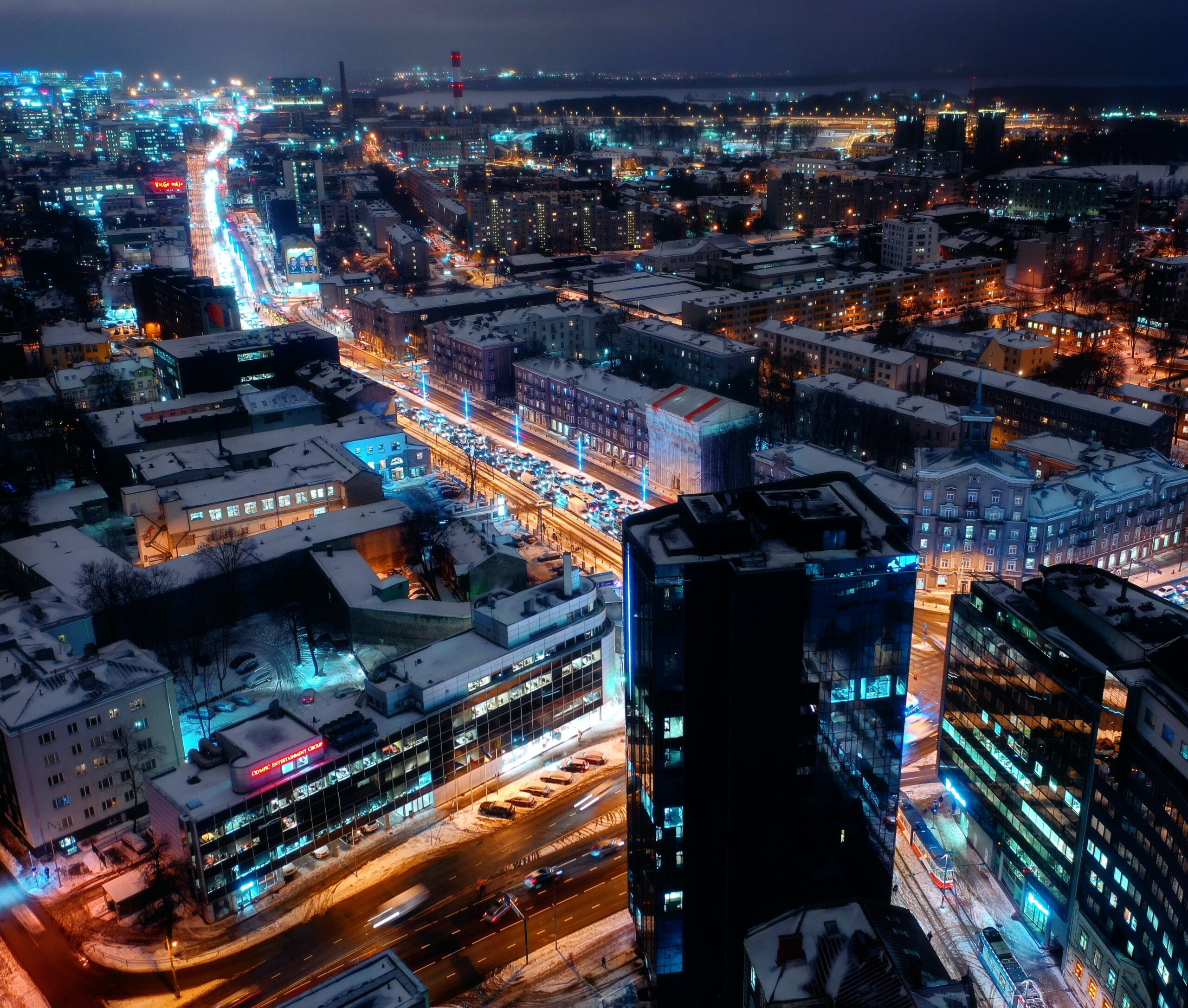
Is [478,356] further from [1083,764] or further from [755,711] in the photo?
[1083,764]

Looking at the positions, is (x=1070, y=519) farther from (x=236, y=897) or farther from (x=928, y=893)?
(x=236, y=897)

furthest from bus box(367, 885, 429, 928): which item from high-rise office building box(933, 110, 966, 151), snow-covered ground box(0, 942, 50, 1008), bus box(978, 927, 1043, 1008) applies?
high-rise office building box(933, 110, 966, 151)

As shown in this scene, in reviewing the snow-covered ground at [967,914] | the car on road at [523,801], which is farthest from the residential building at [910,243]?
the car on road at [523,801]

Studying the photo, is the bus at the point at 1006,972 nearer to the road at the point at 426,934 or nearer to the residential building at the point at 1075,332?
the road at the point at 426,934

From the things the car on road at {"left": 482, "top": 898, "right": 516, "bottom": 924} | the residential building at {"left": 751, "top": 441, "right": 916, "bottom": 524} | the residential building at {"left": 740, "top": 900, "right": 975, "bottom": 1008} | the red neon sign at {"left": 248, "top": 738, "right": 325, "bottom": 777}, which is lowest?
the car on road at {"left": 482, "top": 898, "right": 516, "bottom": 924}

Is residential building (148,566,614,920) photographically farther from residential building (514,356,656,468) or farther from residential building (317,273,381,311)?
residential building (317,273,381,311)
